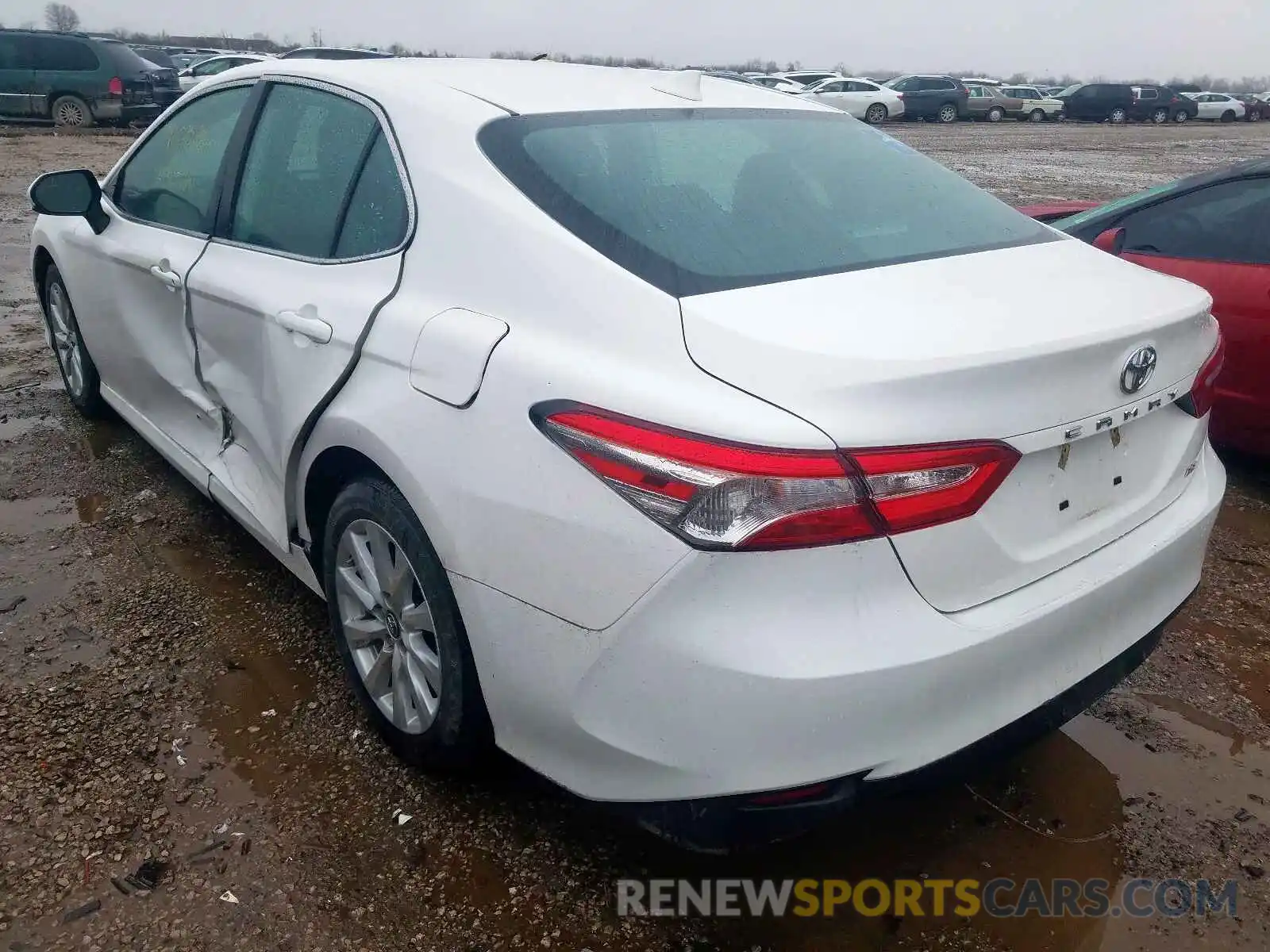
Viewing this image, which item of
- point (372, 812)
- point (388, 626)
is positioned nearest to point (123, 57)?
point (388, 626)

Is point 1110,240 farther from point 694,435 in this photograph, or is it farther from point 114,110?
point 114,110

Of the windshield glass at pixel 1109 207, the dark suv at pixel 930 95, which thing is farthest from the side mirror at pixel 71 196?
the dark suv at pixel 930 95

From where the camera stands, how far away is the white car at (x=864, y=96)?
30.2 meters

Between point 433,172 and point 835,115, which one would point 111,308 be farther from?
point 835,115

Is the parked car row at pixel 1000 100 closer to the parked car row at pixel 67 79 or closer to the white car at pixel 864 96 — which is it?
the white car at pixel 864 96

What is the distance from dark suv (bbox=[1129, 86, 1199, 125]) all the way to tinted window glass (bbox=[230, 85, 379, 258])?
42196 mm

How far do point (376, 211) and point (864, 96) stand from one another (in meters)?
31.3

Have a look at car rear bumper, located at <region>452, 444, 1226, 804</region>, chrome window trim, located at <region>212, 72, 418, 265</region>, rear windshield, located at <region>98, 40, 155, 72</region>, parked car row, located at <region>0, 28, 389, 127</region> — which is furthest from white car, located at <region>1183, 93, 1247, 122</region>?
car rear bumper, located at <region>452, 444, 1226, 804</region>

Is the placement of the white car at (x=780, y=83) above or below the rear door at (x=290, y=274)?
above

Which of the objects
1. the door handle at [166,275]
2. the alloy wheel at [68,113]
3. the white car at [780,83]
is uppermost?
the white car at [780,83]

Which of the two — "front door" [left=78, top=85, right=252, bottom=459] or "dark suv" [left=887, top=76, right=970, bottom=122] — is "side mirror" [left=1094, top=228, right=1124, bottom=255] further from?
"dark suv" [left=887, top=76, right=970, bottom=122]

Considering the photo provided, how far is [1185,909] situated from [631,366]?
5.31ft

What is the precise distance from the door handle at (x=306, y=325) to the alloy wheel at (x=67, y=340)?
236 centimetres

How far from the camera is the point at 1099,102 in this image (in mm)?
38312
